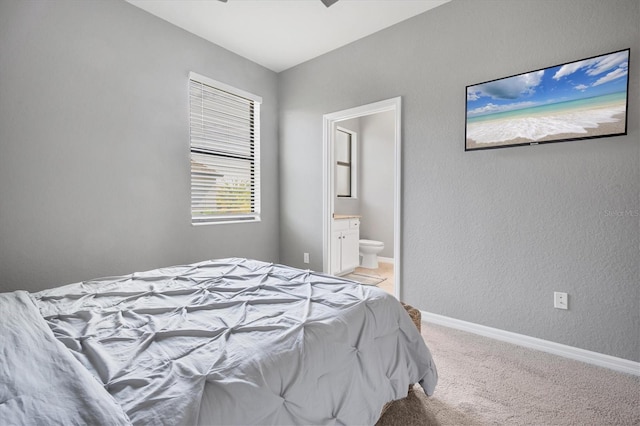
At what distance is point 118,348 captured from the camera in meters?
0.98

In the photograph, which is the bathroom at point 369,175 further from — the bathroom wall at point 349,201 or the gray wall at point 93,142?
the gray wall at point 93,142

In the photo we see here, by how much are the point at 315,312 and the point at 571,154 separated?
2167 millimetres

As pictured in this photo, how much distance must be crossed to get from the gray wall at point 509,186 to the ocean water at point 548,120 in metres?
0.09

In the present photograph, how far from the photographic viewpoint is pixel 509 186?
7.64ft

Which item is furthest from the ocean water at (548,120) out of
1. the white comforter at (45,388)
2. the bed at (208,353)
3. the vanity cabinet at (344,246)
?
the white comforter at (45,388)

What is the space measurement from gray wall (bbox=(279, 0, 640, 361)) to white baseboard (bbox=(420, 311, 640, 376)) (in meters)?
0.04

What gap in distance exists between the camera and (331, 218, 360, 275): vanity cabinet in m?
3.80

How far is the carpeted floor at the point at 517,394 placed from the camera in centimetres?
150

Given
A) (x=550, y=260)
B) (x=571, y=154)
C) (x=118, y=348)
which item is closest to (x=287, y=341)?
(x=118, y=348)

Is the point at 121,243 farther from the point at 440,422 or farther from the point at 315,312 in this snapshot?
the point at 440,422

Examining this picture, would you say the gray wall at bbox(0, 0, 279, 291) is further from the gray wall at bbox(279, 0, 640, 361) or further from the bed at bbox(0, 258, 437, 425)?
the gray wall at bbox(279, 0, 640, 361)

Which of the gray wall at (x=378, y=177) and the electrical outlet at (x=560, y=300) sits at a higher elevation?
the gray wall at (x=378, y=177)

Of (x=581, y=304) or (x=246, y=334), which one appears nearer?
(x=246, y=334)

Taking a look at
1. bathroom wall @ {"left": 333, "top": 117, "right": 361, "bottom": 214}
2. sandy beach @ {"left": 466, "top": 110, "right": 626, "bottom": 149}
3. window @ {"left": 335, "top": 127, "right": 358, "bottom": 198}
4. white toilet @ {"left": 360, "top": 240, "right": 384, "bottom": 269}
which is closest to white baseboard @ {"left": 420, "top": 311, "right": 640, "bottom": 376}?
sandy beach @ {"left": 466, "top": 110, "right": 626, "bottom": 149}
